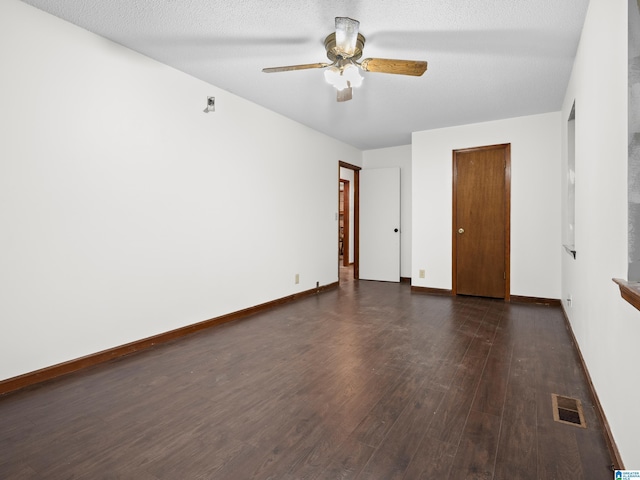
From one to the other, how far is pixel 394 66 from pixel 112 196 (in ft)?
7.88

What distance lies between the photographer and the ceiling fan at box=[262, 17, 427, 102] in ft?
7.85

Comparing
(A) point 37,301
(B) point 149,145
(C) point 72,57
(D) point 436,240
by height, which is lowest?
(A) point 37,301

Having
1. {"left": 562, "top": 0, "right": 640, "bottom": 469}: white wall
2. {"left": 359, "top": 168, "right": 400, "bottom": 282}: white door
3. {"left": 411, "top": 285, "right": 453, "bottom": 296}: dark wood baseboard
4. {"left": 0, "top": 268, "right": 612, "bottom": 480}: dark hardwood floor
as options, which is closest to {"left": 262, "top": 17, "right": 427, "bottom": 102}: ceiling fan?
{"left": 562, "top": 0, "right": 640, "bottom": 469}: white wall

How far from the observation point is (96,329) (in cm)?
269

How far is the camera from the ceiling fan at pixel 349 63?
2.39 m

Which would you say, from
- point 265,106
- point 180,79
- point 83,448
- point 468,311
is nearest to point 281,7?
point 180,79

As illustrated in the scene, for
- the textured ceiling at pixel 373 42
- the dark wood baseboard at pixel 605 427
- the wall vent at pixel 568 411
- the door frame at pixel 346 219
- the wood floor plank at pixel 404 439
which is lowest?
the wood floor plank at pixel 404 439

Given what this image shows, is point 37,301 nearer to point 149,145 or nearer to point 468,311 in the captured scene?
point 149,145

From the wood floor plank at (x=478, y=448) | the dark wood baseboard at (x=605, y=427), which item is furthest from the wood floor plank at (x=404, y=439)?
the dark wood baseboard at (x=605, y=427)

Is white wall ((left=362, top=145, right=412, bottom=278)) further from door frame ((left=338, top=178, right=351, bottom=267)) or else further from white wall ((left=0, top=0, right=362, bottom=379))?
white wall ((left=0, top=0, right=362, bottom=379))

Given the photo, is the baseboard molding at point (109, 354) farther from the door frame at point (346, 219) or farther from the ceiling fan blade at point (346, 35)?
the door frame at point (346, 219)

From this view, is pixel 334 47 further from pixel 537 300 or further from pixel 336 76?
pixel 537 300

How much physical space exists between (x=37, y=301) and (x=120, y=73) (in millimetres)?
1866

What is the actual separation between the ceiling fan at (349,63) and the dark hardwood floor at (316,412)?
2.17 m
